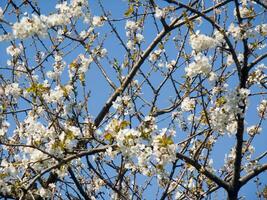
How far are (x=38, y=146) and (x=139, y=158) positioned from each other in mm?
920

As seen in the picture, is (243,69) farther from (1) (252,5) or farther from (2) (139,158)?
(2) (139,158)

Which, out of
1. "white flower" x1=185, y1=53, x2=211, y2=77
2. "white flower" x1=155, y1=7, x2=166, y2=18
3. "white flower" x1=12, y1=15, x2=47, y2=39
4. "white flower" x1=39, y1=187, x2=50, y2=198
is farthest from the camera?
"white flower" x1=39, y1=187, x2=50, y2=198

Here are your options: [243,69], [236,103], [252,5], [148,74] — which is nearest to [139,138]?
[236,103]

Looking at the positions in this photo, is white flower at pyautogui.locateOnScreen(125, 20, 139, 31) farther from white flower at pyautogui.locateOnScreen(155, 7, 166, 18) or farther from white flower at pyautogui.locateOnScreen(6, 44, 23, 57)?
white flower at pyautogui.locateOnScreen(6, 44, 23, 57)

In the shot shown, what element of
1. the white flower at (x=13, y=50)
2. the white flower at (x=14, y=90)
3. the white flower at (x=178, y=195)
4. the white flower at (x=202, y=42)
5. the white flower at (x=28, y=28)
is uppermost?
the white flower at (x=13, y=50)

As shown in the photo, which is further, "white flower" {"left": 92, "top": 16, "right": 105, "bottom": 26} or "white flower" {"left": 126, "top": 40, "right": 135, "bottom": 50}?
"white flower" {"left": 126, "top": 40, "right": 135, "bottom": 50}

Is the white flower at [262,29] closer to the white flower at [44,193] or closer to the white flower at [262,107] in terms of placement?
the white flower at [262,107]

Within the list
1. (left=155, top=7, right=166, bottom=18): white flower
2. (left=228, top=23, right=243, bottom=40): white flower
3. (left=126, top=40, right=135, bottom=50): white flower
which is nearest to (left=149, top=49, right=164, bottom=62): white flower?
(left=126, top=40, right=135, bottom=50): white flower

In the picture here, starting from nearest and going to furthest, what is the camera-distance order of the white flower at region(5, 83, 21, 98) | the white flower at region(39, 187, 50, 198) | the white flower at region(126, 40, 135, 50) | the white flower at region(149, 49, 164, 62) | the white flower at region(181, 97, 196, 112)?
the white flower at region(181, 97, 196, 112)
the white flower at region(39, 187, 50, 198)
the white flower at region(5, 83, 21, 98)
the white flower at region(126, 40, 135, 50)
the white flower at region(149, 49, 164, 62)

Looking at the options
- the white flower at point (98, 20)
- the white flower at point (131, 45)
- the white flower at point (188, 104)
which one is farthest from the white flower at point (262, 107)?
the white flower at point (98, 20)

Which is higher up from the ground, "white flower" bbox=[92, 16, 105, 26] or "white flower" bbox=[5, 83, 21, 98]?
"white flower" bbox=[92, 16, 105, 26]

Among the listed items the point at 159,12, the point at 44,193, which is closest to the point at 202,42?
the point at 159,12

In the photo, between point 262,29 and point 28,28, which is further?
point 262,29

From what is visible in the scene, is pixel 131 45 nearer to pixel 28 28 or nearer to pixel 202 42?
pixel 28 28
